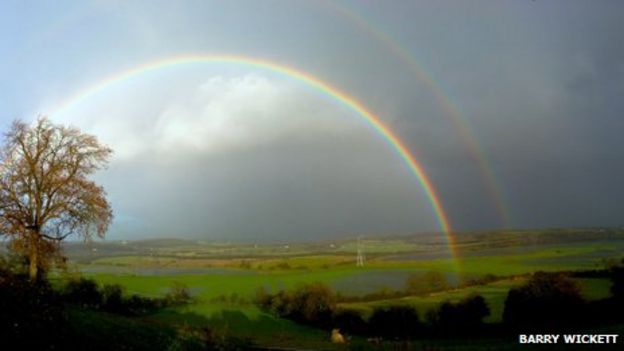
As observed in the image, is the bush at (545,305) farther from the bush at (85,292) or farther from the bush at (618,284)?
the bush at (85,292)

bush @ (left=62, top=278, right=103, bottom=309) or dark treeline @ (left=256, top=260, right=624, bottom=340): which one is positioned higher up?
bush @ (left=62, top=278, right=103, bottom=309)

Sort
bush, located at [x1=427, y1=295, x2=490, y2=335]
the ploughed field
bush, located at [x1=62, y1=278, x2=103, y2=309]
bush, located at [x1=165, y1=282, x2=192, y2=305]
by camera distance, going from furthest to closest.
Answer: bush, located at [x1=165, y1=282, x2=192, y2=305] → the ploughed field → bush, located at [x1=62, y1=278, x2=103, y2=309] → bush, located at [x1=427, y1=295, x2=490, y2=335]

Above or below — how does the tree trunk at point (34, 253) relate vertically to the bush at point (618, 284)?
above

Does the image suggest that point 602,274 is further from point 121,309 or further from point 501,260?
point 121,309

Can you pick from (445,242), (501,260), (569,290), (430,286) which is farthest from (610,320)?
(445,242)

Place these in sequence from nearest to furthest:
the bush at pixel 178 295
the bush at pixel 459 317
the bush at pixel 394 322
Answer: the bush at pixel 459 317 → the bush at pixel 394 322 → the bush at pixel 178 295

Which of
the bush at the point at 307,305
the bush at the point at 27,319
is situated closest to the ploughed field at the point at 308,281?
the bush at the point at 307,305

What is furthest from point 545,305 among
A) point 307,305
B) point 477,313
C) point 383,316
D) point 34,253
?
point 34,253

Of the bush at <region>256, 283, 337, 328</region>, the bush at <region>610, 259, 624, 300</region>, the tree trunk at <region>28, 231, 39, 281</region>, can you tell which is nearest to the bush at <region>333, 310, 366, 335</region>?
the bush at <region>256, 283, 337, 328</region>

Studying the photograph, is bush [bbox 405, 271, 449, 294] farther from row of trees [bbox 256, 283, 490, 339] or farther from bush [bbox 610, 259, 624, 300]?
bush [bbox 610, 259, 624, 300]
